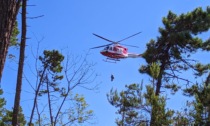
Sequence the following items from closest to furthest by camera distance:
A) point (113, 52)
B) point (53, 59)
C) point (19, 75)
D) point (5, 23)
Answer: point (5, 23), point (19, 75), point (53, 59), point (113, 52)

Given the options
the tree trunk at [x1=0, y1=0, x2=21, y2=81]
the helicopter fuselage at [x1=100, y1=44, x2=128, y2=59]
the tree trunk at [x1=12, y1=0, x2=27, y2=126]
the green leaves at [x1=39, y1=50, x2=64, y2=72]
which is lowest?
the tree trunk at [x1=0, y1=0, x2=21, y2=81]

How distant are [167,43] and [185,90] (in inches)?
108

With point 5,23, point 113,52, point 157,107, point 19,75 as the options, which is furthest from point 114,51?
point 5,23

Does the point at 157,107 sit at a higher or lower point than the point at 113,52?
lower

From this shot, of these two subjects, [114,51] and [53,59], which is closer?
[53,59]

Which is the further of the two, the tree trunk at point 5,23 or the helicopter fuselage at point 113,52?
the helicopter fuselage at point 113,52

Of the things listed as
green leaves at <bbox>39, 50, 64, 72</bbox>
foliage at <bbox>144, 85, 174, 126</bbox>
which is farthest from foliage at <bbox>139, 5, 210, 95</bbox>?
foliage at <bbox>144, 85, 174, 126</bbox>

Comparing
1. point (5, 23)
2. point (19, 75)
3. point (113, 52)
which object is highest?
point (113, 52)

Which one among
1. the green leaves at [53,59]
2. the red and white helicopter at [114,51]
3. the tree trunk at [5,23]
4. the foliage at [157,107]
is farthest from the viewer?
the red and white helicopter at [114,51]

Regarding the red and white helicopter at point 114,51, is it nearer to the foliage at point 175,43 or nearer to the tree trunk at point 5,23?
the foliage at point 175,43

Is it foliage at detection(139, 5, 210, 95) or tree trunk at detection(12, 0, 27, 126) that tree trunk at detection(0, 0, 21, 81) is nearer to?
tree trunk at detection(12, 0, 27, 126)

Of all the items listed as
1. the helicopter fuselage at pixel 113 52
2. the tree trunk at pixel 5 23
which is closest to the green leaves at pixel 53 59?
the helicopter fuselage at pixel 113 52

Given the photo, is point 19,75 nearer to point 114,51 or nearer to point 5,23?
point 5,23

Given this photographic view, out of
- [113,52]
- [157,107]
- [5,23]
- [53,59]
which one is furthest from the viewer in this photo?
[113,52]
